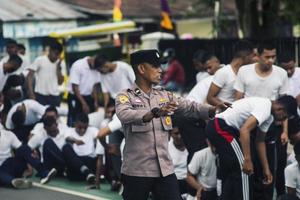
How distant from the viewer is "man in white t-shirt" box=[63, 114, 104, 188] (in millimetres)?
Result: 10219

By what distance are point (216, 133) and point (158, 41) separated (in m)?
16.0

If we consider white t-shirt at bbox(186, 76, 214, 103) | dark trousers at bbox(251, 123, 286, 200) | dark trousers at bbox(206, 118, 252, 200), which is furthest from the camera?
white t-shirt at bbox(186, 76, 214, 103)

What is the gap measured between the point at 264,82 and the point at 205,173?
1139mm

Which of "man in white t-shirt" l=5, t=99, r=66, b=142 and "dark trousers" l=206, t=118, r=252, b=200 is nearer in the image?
"dark trousers" l=206, t=118, r=252, b=200

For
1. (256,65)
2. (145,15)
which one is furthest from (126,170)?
(145,15)

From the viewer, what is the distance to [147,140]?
6125mm

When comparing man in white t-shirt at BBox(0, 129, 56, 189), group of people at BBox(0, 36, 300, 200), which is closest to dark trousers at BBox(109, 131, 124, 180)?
group of people at BBox(0, 36, 300, 200)

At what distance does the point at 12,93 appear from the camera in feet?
38.5

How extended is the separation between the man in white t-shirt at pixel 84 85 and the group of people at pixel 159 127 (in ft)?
0.05

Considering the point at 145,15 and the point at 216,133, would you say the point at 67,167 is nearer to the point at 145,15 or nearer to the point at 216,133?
the point at 216,133

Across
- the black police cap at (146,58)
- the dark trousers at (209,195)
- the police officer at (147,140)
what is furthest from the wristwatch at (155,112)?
the dark trousers at (209,195)

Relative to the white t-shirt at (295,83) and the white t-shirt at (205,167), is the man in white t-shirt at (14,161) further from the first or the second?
the white t-shirt at (295,83)

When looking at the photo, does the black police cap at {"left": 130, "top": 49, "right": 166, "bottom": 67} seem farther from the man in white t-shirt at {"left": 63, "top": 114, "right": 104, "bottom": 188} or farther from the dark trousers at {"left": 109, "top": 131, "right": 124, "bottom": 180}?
the man in white t-shirt at {"left": 63, "top": 114, "right": 104, "bottom": 188}

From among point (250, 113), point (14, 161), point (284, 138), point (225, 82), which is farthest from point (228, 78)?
point (14, 161)
